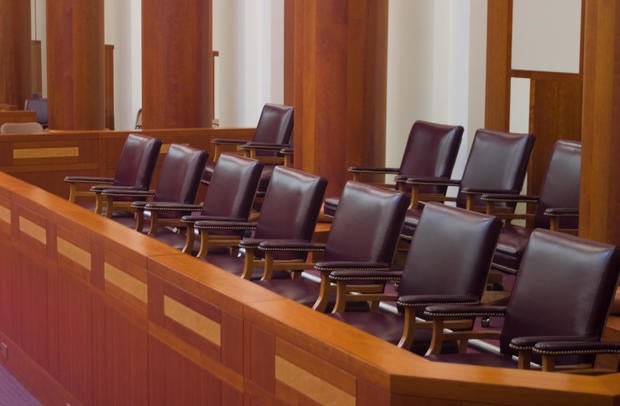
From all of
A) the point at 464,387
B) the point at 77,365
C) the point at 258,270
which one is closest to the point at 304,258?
the point at 258,270

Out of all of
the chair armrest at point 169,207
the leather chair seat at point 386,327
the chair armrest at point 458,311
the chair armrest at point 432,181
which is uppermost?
the chair armrest at point 432,181

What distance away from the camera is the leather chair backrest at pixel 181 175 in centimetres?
548

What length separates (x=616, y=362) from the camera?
11.5 feet

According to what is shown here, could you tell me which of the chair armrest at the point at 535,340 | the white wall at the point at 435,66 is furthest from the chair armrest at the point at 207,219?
the white wall at the point at 435,66

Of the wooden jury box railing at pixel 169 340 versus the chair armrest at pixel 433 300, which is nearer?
the wooden jury box railing at pixel 169 340

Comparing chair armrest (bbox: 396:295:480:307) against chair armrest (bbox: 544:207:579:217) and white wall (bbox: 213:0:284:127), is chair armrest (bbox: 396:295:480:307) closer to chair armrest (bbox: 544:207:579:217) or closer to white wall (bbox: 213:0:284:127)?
chair armrest (bbox: 544:207:579:217)

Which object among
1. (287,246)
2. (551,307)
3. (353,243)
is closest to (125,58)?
(287,246)

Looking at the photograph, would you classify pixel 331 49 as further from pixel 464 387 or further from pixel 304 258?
pixel 464 387

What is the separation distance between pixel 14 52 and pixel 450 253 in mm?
11054

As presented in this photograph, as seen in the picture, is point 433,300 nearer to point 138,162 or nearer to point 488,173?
point 488,173

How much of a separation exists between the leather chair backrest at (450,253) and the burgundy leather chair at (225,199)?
1226mm

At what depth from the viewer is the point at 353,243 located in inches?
163

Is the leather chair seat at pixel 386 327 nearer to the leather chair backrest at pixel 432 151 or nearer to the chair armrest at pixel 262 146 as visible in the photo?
the leather chair backrest at pixel 432 151

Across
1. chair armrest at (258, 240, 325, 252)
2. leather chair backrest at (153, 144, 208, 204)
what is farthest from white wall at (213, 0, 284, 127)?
chair armrest at (258, 240, 325, 252)
